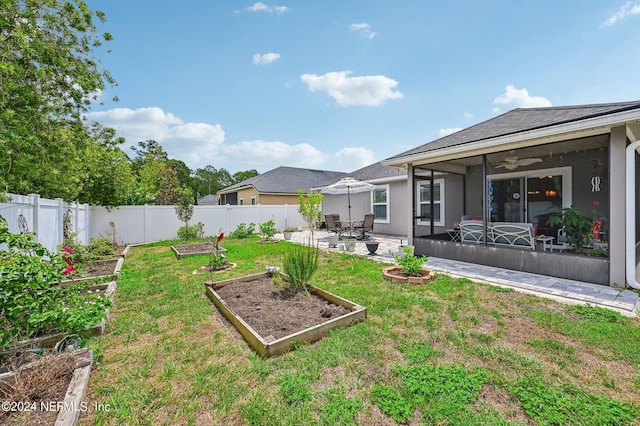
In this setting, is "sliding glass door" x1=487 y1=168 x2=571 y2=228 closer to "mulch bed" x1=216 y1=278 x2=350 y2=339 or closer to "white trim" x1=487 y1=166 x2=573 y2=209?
"white trim" x1=487 y1=166 x2=573 y2=209

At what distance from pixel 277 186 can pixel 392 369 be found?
1820cm

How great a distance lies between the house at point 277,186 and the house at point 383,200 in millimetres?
3995

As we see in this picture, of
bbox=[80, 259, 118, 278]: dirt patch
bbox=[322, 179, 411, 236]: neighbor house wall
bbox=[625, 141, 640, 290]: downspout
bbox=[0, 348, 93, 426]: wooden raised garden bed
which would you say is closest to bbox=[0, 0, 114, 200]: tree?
bbox=[80, 259, 118, 278]: dirt patch

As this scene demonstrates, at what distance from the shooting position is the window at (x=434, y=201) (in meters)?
9.95

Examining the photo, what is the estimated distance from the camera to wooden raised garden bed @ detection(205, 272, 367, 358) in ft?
8.80

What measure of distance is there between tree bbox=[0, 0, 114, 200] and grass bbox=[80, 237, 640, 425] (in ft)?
9.28

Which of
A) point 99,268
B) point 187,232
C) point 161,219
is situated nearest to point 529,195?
point 99,268

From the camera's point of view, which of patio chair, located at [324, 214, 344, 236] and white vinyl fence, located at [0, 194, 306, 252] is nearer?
white vinyl fence, located at [0, 194, 306, 252]

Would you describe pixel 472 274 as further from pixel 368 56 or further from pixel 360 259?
pixel 368 56

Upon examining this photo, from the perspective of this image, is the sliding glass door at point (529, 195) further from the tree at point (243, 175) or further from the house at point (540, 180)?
the tree at point (243, 175)

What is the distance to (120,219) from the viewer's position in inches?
428

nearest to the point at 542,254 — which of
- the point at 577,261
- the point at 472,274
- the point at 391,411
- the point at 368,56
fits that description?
the point at 577,261

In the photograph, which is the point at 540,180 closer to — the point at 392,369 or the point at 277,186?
the point at 392,369

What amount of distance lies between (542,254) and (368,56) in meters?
8.70
